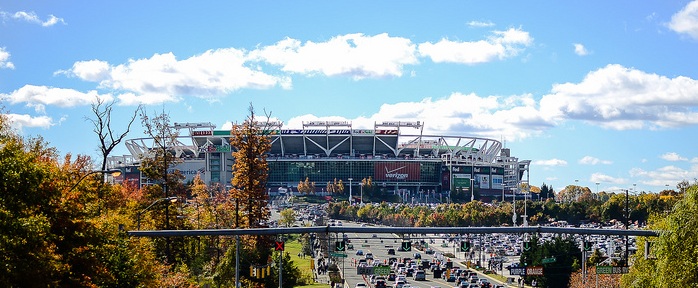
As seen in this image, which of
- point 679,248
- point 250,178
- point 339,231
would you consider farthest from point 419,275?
point 339,231

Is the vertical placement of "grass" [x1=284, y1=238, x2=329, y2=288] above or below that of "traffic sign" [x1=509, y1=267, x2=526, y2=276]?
below

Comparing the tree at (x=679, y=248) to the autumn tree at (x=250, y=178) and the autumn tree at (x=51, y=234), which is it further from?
the autumn tree at (x=250, y=178)

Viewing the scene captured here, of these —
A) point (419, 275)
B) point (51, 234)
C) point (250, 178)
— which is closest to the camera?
point (51, 234)

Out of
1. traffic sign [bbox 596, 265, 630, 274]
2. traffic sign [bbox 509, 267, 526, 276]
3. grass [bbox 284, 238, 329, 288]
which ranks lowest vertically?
grass [bbox 284, 238, 329, 288]

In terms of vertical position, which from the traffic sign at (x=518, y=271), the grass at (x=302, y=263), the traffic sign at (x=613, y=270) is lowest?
the grass at (x=302, y=263)

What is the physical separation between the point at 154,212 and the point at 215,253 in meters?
17.9

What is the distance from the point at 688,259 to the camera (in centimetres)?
4212

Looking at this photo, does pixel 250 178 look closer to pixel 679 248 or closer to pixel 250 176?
pixel 250 176

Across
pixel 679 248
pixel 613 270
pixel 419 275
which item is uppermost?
pixel 679 248

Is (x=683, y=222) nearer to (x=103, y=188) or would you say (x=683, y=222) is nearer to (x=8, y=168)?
(x=8, y=168)

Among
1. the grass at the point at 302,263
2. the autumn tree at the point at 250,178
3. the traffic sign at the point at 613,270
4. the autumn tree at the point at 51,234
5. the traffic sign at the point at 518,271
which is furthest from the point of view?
the autumn tree at the point at 250,178

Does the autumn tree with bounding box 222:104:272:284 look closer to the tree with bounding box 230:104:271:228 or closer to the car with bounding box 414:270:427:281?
the tree with bounding box 230:104:271:228

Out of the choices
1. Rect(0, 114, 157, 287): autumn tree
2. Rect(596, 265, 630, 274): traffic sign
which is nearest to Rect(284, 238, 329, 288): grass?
Rect(596, 265, 630, 274): traffic sign

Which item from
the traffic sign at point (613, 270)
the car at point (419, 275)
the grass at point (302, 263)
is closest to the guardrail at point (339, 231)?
the traffic sign at point (613, 270)
